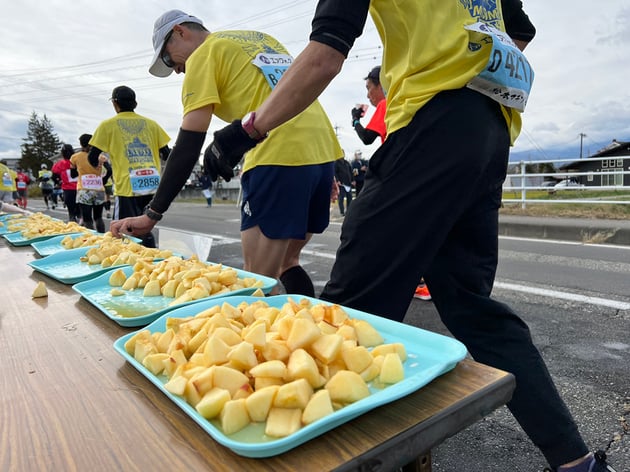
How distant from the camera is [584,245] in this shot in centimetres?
599

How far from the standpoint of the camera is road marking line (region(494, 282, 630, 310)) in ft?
10.8

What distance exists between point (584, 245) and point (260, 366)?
258 inches

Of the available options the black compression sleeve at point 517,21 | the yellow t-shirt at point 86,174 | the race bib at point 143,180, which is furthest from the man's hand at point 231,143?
the yellow t-shirt at point 86,174

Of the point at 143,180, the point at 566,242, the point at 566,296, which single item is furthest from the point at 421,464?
the point at 566,242

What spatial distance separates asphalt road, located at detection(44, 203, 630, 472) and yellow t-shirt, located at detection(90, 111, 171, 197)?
156cm

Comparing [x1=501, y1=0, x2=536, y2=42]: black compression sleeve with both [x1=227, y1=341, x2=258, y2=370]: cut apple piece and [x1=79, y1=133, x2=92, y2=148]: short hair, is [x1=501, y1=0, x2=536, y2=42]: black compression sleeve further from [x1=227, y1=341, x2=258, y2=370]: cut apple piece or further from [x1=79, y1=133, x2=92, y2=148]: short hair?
[x1=79, y1=133, x2=92, y2=148]: short hair

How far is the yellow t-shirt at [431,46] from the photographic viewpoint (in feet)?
4.00

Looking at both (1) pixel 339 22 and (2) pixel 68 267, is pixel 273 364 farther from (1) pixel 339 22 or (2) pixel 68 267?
(2) pixel 68 267

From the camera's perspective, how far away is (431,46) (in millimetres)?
1225

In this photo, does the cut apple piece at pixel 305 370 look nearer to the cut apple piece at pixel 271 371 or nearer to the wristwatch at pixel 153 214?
the cut apple piece at pixel 271 371

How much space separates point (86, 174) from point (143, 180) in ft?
9.39

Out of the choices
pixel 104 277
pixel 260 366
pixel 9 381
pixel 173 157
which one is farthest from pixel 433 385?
pixel 173 157

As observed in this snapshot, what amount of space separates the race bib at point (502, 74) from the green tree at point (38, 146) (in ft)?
230

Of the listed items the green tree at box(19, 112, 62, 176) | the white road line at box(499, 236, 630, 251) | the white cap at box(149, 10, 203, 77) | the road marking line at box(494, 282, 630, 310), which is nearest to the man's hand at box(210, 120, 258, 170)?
the white cap at box(149, 10, 203, 77)
